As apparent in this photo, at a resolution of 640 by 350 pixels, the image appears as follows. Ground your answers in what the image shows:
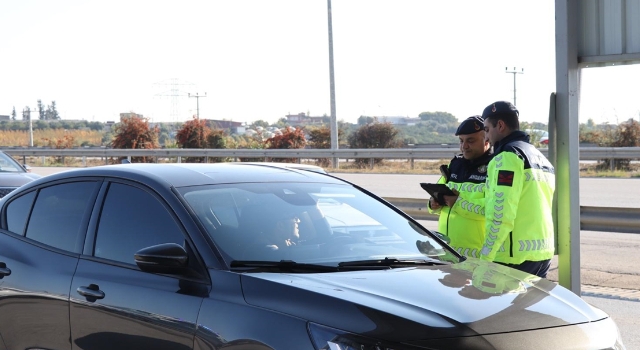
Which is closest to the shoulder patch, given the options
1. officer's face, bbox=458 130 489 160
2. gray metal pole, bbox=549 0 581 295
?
officer's face, bbox=458 130 489 160

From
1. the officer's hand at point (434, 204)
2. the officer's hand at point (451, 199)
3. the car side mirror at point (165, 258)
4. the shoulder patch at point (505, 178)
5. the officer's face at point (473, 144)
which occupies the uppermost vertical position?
the officer's face at point (473, 144)

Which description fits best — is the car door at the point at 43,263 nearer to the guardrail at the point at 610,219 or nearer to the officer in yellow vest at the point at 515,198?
the officer in yellow vest at the point at 515,198

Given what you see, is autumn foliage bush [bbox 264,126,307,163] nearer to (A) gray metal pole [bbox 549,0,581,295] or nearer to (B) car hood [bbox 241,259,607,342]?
(A) gray metal pole [bbox 549,0,581,295]

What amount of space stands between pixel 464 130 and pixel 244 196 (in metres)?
2.16

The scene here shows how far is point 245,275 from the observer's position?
12.7 ft

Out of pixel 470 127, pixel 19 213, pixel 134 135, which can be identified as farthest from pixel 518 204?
pixel 134 135

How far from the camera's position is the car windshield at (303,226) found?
424 centimetres

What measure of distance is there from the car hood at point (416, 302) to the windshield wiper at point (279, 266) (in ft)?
0.27

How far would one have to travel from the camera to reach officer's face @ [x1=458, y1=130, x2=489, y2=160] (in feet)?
20.2

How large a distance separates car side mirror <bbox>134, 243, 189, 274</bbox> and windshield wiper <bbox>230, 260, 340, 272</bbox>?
24cm

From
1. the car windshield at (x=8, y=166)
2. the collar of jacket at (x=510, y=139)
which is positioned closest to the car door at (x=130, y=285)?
the collar of jacket at (x=510, y=139)

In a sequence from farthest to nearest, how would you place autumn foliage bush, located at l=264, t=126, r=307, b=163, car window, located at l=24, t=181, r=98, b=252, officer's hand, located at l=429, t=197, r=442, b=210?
1. autumn foliage bush, located at l=264, t=126, r=307, b=163
2. officer's hand, located at l=429, t=197, r=442, b=210
3. car window, located at l=24, t=181, r=98, b=252

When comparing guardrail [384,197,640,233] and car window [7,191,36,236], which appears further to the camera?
guardrail [384,197,640,233]

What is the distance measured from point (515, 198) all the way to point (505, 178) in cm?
14
